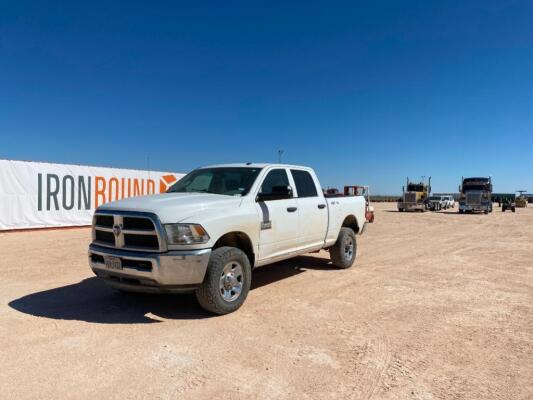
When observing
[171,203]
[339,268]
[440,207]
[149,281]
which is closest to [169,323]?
[149,281]

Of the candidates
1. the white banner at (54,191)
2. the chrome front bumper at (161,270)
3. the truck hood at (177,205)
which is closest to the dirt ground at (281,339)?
the chrome front bumper at (161,270)

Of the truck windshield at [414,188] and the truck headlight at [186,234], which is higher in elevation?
the truck windshield at [414,188]

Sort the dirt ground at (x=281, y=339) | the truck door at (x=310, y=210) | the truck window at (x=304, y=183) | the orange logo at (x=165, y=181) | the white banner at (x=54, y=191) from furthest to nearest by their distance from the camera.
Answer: the orange logo at (x=165, y=181) < the white banner at (x=54, y=191) < the truck window at (x=304, y=183) < the truck door at (x=310, y=210) < the dirt ground at (x=281, y=339)

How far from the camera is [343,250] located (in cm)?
803

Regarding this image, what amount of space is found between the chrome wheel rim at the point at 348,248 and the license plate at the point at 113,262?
4.72 m

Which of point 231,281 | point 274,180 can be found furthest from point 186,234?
point 274,180

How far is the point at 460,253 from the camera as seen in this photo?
425 inches

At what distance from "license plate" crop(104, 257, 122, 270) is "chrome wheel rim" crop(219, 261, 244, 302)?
4.00ft

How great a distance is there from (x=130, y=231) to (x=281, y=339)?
84.9 inches

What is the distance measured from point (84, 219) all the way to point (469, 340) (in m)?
15.3

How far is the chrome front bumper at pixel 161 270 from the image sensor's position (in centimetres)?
451

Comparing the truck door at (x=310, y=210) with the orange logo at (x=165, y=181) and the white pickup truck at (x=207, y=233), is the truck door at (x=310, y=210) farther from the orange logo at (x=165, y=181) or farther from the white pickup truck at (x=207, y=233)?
the orange logo at (x=165, y=181)

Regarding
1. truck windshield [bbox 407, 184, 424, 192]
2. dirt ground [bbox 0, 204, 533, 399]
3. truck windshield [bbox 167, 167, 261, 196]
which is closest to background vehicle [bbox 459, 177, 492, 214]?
truck windshield [bbox 407, 184, 424, 192]

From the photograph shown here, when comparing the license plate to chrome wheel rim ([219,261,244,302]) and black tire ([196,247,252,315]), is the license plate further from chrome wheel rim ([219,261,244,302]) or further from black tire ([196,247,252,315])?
chrome wheel rim ([219,261,244,302])
